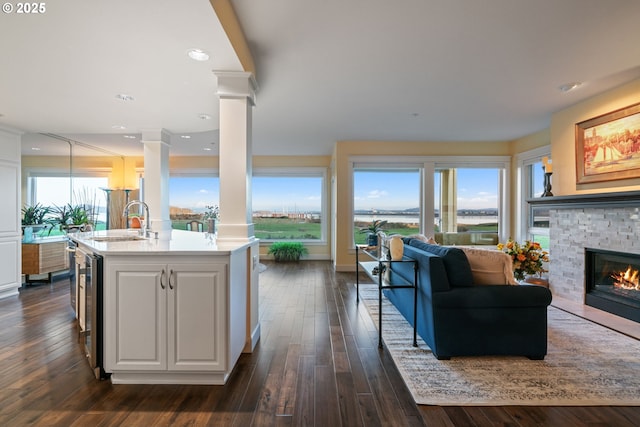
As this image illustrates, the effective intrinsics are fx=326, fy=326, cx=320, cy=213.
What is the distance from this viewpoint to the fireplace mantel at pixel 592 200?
11.2 ft

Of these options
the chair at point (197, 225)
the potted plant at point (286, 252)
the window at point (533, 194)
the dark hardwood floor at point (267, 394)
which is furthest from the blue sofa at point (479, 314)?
the potted plant at point (286, 252)

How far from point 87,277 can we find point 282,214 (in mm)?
6144

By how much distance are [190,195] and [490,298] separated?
25.7 ft

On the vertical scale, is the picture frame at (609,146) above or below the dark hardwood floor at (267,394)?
above

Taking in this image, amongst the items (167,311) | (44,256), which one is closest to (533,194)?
(167,311)

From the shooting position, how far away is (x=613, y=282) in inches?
155

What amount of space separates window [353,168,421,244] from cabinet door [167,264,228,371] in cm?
469

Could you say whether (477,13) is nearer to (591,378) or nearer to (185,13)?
(185,13)

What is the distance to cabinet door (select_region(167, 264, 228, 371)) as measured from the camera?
7.20 feet

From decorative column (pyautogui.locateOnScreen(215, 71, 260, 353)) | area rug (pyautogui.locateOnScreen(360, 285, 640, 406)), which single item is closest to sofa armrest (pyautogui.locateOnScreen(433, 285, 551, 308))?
area rug (pyautogui.locateOnScreen(360, 285, 640, 406))

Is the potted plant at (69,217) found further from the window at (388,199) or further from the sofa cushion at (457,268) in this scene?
the sofa cushion at (457,268)

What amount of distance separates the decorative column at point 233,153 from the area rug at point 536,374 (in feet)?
5.63

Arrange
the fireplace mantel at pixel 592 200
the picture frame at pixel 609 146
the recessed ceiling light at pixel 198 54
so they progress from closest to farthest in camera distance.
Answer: the recessed ceiling light at pixel 198 54 → the fireplace mantel at pixel 592 200 → the picture frame at pixel 609 146

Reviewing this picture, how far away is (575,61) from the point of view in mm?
3084
